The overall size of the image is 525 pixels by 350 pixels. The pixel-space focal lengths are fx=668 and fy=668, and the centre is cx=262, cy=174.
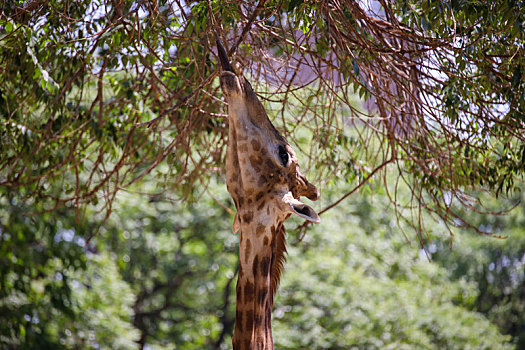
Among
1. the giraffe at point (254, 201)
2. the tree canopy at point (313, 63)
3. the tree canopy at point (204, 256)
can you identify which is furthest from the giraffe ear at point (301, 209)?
the tree canopy at point (204, 256)

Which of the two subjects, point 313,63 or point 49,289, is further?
point 49,289

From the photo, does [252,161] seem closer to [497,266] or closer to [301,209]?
[301,209]

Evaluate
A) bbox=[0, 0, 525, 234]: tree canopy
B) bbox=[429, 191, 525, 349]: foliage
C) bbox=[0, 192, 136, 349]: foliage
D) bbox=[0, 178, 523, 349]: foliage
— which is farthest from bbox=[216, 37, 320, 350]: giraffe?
bbox=[429, 191, 525, 349]: foliage

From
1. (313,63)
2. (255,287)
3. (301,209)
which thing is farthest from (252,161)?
(313,63)

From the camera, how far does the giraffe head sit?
10.0ft

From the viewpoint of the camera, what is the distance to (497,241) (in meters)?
12.6

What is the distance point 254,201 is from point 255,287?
0.39 m

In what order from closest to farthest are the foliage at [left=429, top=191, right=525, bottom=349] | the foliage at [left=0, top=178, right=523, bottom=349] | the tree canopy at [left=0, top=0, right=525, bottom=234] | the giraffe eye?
the giraffe eye < the tree canopy at [left=0, top=0, right=525, bottom=234] < the foliage at [left=0, top=178, right=523, bottom=349] < the foliage at [left=429, top=191, right=525, bottom=349]

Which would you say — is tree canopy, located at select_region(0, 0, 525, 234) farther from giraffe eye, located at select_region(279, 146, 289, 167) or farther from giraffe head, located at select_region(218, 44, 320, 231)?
giraffe eye, located at select_region(279, 146, 289, 167)

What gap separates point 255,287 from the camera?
3041 millimetres

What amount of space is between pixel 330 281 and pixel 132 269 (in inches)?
119

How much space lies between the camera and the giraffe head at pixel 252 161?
10.0ft

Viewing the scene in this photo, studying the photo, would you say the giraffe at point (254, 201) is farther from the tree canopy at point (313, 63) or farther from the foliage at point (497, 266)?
the foliage at point (497, 266)

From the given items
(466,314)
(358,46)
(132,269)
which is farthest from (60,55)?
(466,314)
